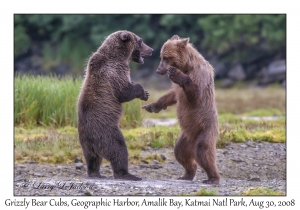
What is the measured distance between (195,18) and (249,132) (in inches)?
853

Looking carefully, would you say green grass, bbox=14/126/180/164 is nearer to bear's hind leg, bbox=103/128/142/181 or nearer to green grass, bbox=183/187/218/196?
bear's hind leg, bbox=103/128/142/181

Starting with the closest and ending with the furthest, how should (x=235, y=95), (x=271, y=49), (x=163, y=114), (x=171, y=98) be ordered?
1. (x=171, y=98)
2. (x=163, y=114)
3. (x=235, y=95)
4. (x=271, y=49)

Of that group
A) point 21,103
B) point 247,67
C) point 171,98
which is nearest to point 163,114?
point 21,103

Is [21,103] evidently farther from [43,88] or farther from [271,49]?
[271,49]

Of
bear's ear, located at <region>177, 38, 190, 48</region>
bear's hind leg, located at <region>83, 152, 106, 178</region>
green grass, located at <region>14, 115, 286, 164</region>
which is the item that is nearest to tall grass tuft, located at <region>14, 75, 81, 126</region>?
green grass, located at <region>14, 115, 286, 164</region>

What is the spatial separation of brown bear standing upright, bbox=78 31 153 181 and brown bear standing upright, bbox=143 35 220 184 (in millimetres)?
519

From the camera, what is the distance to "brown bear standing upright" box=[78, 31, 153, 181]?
8016mm

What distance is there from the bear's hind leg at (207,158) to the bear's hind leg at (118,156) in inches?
34.0

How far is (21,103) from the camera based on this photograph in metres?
13.1

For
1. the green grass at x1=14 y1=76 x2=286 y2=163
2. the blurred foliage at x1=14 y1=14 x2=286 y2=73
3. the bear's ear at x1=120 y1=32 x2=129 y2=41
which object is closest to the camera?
the bear's ear at x1=120 y1=32 x2=129 y2=41

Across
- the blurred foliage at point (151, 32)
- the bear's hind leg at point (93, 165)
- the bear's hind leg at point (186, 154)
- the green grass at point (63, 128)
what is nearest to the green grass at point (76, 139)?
the green grass at point (63, 128)

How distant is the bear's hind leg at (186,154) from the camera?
8500 millimetres

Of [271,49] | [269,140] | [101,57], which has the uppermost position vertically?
[271,49]

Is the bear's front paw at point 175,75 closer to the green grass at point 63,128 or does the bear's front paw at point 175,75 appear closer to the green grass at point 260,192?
the green grass at point 260,192
